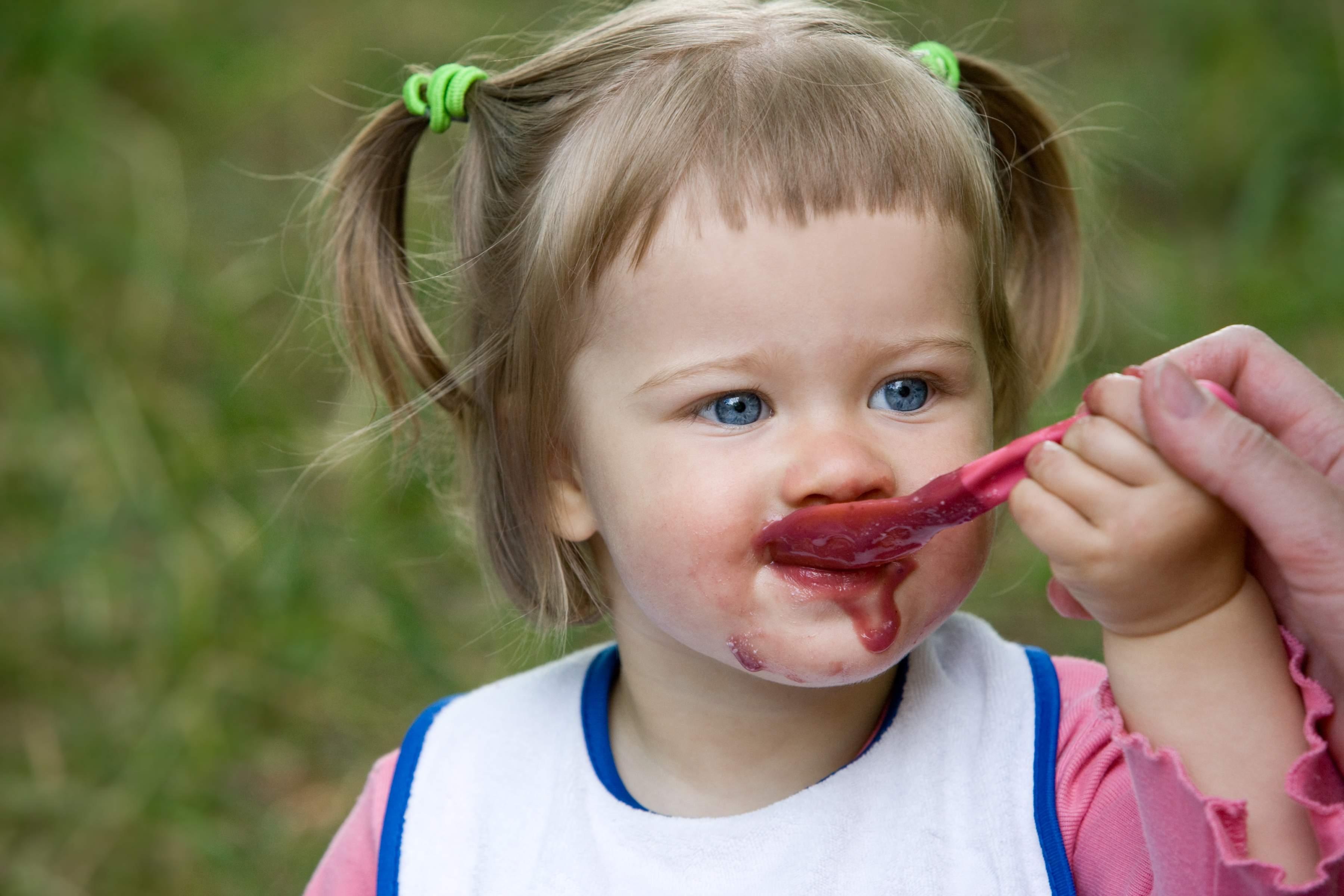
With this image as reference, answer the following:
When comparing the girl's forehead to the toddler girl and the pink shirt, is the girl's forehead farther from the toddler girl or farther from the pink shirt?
the pink shirt

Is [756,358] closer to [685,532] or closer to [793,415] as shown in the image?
[793,415]

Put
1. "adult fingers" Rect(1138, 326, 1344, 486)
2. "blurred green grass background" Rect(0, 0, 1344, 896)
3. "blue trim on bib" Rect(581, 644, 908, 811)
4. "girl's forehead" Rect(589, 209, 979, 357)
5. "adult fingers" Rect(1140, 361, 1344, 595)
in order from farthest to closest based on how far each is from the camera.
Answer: "blurred green grass background" Rect(0, 0, 1344, 896) < "blue trim on bib" Rect(581, 644, 908, 811) < "girl's forehead" Rect(589, 209, 979, 357) < "adult fingers" Rect(1138, 326, 1344, 486) < "adult fingers" Rect(1140, 361, 1344, 595)

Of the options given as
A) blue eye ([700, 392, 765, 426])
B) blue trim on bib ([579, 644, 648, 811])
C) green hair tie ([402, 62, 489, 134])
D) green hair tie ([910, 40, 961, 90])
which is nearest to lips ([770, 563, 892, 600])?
blue eye ([700, 392, 765, 426])

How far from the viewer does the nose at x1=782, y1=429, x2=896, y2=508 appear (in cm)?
111

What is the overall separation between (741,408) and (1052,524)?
299 mm

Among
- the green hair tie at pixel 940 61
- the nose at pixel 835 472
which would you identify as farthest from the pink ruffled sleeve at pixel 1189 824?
the green hair tie at pixel 940 61

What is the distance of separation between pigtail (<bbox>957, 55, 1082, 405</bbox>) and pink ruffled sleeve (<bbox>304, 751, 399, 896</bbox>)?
84 cm

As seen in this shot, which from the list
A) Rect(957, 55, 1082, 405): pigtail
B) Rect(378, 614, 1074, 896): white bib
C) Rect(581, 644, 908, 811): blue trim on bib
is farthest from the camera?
Rect(957, 55, 1082, 405): pigtail

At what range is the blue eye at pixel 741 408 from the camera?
3.82 feet

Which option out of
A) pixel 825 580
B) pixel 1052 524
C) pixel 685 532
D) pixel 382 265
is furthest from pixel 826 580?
pixel 382 265

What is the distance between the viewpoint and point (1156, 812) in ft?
3.27

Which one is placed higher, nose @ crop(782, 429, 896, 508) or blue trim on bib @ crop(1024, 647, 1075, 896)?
nose @ crop(782, 429, 896, 508)

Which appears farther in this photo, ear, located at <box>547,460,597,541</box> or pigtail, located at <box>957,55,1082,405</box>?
pigtail, located at <box>957,55,1082,405</box>

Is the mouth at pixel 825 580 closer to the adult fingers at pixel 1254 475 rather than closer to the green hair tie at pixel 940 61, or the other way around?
the adult fingers at pixel 1254 475
